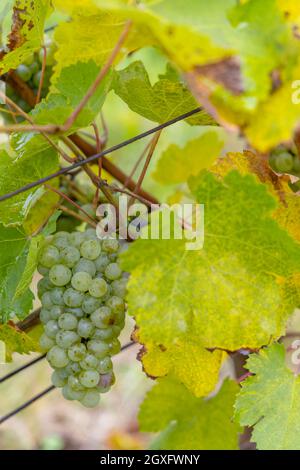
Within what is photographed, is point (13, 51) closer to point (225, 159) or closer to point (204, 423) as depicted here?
point (225, 159)

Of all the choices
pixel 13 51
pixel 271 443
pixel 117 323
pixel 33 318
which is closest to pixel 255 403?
pixel 271 443

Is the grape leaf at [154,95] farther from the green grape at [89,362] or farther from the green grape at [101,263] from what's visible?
the green grape at [89,362]

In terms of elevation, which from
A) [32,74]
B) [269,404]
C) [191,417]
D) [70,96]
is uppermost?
[70,96]

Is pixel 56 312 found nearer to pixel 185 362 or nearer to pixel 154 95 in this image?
pixel 185 362

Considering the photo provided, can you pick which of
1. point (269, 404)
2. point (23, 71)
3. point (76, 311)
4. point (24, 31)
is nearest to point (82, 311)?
point (76, 311)

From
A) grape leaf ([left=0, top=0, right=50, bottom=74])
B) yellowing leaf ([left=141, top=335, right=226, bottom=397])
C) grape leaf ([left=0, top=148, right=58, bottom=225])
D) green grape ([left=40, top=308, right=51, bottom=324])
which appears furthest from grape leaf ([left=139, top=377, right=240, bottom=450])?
grape leaf ([left=0, top=0, right=50, bottom=74])
